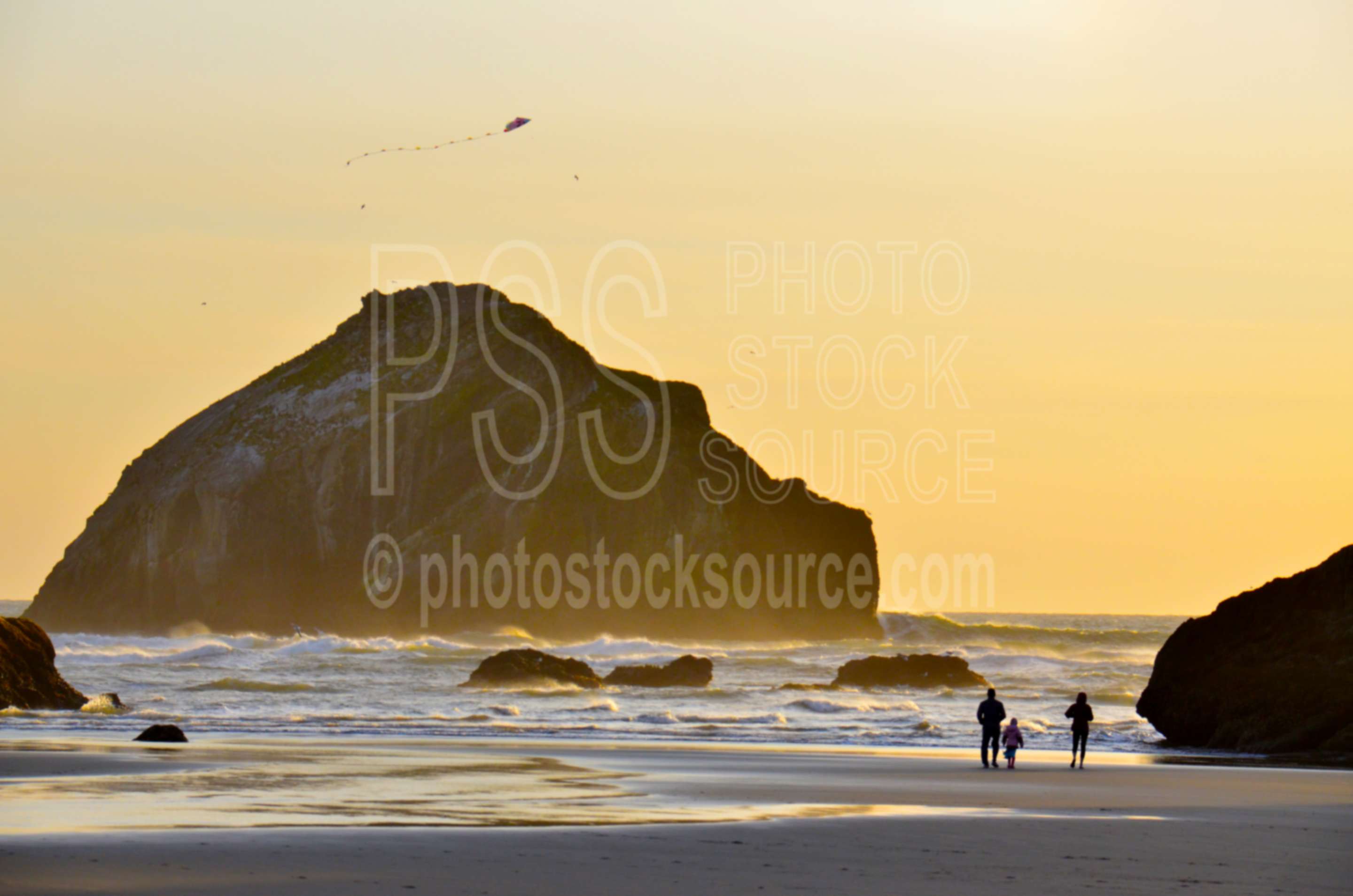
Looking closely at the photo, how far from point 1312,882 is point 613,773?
1195cm

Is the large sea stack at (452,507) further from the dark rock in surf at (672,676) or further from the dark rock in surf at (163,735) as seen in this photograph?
the dark rock in surf at (163,735)

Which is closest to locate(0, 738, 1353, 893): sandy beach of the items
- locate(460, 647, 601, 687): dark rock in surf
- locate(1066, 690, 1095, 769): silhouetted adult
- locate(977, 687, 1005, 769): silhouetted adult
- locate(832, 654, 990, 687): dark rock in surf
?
locate(977, 687, 1005, 769): silhouetted adult

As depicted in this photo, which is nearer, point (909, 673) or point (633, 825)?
point (633, 825)

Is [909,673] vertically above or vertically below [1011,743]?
below

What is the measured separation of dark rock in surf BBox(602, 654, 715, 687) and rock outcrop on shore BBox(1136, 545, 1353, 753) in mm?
20693

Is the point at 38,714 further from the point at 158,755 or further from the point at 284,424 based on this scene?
the point at 284,424

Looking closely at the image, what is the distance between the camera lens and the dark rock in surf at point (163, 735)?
86.3 feet

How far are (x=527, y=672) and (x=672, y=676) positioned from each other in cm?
540

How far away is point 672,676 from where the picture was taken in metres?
52.0

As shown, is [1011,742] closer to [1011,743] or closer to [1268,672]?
[1011,743]

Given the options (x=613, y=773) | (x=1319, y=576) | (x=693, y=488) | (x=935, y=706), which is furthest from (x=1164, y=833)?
(x=693, y=488)

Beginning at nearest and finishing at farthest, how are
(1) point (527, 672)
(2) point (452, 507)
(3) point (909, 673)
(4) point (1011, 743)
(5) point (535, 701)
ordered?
(4) point (1011, 743)
(5) point (535, 701)
(1) point (527, 672)
(3) point (909, 673)
(2) point (452, 507)

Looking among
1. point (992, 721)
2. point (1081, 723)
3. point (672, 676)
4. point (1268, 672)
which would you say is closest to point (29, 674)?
point (992, 721)

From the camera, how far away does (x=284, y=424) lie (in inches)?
4417
